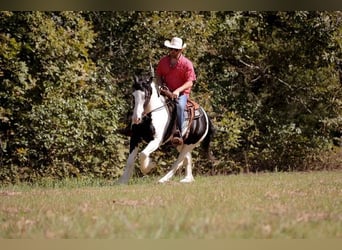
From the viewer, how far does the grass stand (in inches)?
151

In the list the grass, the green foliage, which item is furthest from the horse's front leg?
the green foliage

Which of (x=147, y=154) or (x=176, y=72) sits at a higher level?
(x=176, y=72)

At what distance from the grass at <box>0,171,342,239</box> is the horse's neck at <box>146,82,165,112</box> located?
30.7 inches

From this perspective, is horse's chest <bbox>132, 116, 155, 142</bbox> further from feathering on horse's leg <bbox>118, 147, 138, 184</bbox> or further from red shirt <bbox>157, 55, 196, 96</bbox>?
red shirt <bbox>157, 55, 196, 96</bbox>

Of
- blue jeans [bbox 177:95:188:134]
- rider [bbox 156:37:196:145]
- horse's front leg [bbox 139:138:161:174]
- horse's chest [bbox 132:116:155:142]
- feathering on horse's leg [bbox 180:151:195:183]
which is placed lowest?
feathering on horse's leg [bbox 180:151:195:183]

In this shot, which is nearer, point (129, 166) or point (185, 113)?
point (129, 166)

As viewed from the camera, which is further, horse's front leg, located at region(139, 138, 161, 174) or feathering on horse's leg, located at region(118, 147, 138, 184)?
feathering on horse's leg, located at region(118, 147, 138, 184)

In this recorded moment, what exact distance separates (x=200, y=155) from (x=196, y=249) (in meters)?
4.58

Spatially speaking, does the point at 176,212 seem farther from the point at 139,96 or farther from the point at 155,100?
the point at 155,100

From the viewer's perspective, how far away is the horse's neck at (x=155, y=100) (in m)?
6.07

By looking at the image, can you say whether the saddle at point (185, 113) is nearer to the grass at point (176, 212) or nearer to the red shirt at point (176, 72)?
the red shirt at point (176, 72)

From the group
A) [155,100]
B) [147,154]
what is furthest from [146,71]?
[147,154]

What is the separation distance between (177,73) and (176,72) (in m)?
0.01

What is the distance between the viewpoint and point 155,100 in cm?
611
